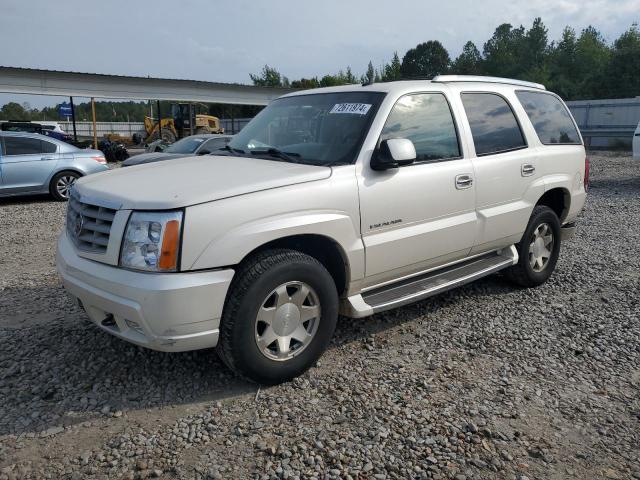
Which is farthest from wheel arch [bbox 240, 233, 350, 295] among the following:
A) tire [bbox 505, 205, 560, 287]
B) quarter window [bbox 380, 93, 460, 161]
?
tire [bbox 505, 205, 560, 287]

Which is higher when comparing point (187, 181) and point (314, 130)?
point (314, 130)

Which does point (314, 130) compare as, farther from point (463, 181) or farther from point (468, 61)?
point (468, 61)

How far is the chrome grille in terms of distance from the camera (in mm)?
3105

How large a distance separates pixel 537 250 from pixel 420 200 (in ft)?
6.77

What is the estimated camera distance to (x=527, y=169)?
4.89 meters

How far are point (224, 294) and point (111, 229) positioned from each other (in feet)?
2.47

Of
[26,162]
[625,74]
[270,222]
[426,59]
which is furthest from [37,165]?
[426,59]

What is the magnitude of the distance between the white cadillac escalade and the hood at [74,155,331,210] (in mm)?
13

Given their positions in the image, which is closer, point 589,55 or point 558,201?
point 558,201

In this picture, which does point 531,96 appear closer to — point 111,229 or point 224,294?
point 224,294

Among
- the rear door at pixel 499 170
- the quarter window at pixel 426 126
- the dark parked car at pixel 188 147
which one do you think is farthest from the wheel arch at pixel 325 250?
the dark parked car at pixel 188 147

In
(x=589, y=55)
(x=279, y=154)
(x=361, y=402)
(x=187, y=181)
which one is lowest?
(x=361, y=402)

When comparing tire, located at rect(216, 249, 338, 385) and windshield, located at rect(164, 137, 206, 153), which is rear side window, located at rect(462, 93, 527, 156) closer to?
tire, located at rect(216, 249, 338, 385)

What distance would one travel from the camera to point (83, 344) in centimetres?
393
